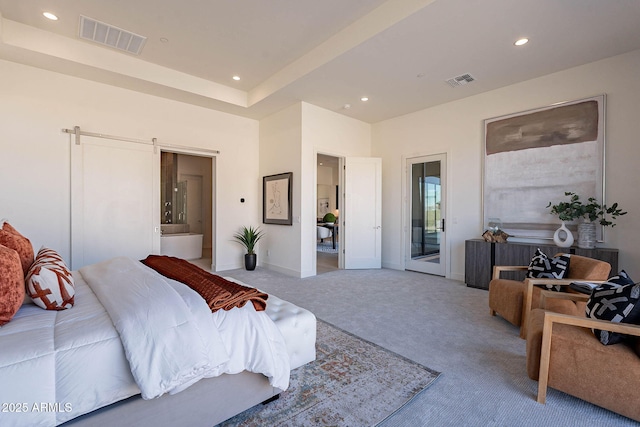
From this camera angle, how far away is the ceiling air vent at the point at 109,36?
3275mm

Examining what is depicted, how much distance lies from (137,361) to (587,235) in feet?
15.3

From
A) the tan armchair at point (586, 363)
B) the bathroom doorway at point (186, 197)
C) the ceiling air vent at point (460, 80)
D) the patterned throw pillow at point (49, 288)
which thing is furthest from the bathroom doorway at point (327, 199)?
the patterned throw pillow at point (49, 288)

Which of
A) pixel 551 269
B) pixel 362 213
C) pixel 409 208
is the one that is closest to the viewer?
pixel 551 269

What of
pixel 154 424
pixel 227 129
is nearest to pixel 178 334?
pixel 154 424

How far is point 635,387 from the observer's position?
Result: 1534mm

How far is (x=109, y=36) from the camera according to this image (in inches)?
137

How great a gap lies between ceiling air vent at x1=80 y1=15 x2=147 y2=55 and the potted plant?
3.27 m

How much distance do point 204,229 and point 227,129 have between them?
3.87 metres

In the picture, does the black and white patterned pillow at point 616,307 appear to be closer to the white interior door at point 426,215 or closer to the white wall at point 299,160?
the white interior door at point 426,215

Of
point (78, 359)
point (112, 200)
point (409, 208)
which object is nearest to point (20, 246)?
point (78, 359)

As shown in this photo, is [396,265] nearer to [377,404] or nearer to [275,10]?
[377,404]

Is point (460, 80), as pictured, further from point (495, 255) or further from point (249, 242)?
point (249, 242)

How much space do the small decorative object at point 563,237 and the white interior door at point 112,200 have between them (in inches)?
227

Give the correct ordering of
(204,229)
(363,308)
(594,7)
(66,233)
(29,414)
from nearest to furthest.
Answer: (29,414) < (594,7) < (363,308) < (66,233) < (204,229)
